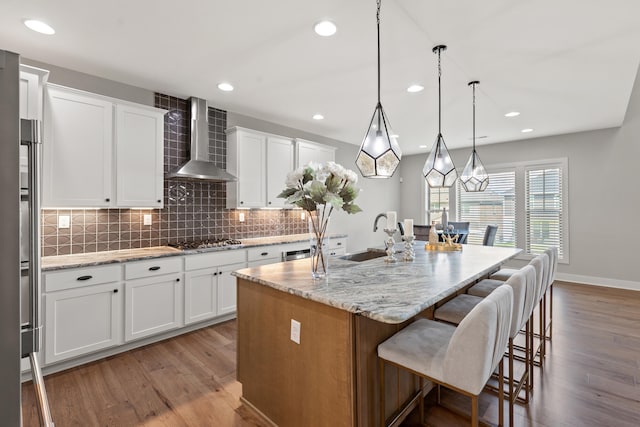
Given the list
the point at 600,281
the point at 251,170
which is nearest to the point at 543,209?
the point at 600,281

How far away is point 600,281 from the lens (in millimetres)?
5086

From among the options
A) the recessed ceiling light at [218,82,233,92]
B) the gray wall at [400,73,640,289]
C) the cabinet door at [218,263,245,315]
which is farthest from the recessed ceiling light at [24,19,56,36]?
the gray wall at [400,73,640,289]

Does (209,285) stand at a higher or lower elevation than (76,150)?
lower

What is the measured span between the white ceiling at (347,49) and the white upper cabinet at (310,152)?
76 centimetres

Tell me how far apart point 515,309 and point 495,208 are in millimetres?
5115

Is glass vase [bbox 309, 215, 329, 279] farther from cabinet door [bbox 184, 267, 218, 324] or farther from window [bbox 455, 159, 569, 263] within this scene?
window [bbox 455, 159, 569, 263]

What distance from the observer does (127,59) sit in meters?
2.70

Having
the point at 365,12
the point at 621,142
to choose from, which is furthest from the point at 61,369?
the point at 621,142

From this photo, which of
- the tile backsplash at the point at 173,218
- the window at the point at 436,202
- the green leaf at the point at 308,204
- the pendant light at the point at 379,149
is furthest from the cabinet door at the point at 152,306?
the window at the point at 436,202

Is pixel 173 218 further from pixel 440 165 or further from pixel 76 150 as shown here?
pixel 440 165

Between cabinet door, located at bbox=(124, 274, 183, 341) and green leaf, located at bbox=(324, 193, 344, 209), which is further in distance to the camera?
cabinet door, located at bbox=(124, 274, 183, 341)

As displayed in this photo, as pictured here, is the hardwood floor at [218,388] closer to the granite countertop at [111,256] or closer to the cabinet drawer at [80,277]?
the cabinet drawer at [80,277]

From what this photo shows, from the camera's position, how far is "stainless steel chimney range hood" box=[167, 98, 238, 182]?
3486 mm

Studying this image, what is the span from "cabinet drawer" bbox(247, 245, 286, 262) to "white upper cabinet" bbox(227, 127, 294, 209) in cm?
62
